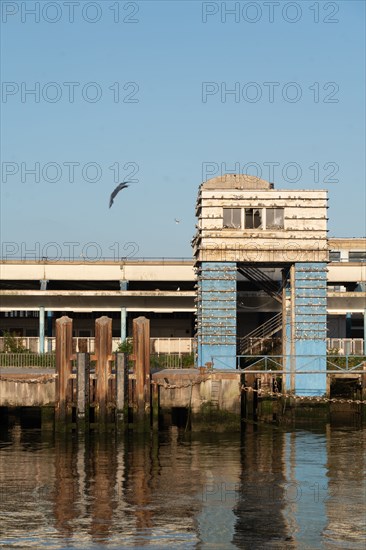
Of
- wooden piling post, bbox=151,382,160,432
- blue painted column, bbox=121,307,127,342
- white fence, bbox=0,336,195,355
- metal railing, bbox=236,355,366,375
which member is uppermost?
blue painted column, bbox=121,307,127,342

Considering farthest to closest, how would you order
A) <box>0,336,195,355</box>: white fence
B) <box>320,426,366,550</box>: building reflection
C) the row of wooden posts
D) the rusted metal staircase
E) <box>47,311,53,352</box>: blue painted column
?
<box>47,311,53,352</box>: blue painted column
<box>0,336,195,355</box>: white fence
the rusted metal staircase
the row of wooden posts
<box>320,426,366,550</box>: building reflection

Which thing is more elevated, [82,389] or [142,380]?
[142,380]

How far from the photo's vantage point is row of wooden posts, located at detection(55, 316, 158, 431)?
46312mm

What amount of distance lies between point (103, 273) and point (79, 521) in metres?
40.2

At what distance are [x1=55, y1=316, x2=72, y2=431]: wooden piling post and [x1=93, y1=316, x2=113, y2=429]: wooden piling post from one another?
1.22 m

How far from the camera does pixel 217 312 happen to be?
51.9 m

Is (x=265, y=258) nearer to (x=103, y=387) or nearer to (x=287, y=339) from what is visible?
(x=287, y=339)

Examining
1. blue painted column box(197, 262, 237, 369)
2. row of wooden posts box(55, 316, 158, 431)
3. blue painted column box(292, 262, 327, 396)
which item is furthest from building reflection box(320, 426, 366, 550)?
row of wooden posts box(55, 316, 158, 431)

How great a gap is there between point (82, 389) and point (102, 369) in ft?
3.98

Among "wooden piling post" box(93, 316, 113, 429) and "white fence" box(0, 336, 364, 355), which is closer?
"wooden piling post" box(93, 316, 113, 429)

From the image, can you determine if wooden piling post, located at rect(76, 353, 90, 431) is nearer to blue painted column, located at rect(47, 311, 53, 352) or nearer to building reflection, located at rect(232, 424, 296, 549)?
building reflection, located at rect(232, 424, 296, 549)

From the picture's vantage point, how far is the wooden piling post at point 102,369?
46469 millimetres

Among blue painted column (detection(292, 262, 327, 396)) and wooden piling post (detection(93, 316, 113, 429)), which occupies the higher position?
blue painted column (detection(292, 262, 327, 396))

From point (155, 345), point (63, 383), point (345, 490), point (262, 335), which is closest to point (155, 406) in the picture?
point (63, 383)
